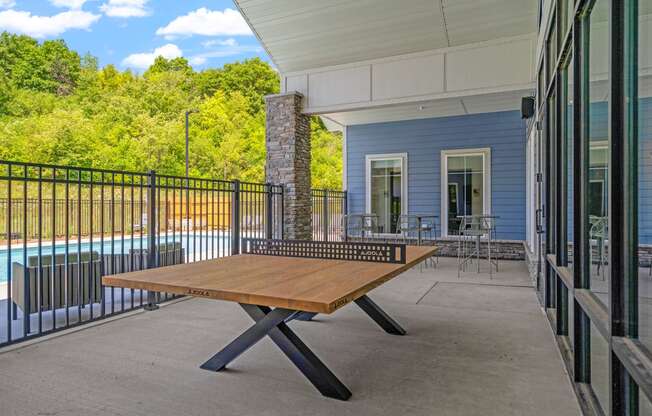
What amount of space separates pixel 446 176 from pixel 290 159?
151 inches

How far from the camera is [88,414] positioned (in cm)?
232

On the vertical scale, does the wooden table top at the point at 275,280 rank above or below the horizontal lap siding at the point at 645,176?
below

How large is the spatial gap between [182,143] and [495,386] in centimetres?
2291

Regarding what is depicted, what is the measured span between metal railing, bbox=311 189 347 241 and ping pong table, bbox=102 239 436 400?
17.8 feet

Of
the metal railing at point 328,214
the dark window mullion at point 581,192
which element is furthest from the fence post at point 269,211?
the dark window mullion at point 581,192

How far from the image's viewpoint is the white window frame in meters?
9.18

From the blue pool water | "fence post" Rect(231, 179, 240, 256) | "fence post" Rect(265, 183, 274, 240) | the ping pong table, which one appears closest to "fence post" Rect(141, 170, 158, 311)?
the blue pool water

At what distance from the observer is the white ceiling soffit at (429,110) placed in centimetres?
817

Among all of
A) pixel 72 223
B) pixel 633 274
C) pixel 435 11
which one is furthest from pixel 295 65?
pixel 72 223

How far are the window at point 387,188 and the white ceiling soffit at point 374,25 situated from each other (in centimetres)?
320

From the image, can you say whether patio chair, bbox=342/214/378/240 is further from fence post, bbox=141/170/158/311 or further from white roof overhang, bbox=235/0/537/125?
fence post, bbox=141/170/158/311

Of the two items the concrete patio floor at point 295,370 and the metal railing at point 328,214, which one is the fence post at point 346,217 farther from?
the concrete patio floor at point 295,370

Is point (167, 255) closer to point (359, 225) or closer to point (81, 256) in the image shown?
point (81, 256)

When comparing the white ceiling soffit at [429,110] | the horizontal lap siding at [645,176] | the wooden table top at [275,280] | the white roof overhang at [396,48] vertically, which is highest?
the white roof overhang at [396,48]
